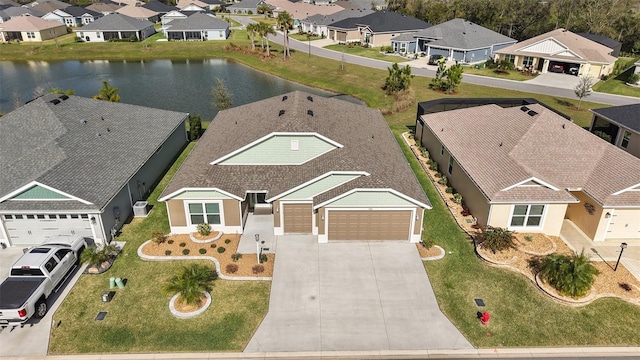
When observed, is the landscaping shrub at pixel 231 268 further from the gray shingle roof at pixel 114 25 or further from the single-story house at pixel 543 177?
the gray shingle roof at pixel 114 25

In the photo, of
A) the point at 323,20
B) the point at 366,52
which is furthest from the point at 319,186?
the point at 323,20

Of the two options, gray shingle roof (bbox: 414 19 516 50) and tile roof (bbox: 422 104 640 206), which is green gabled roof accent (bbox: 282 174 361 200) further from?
gray shingle roof (bbox: 414 19 516 50)

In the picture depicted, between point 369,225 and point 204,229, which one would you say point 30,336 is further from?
point 369,225

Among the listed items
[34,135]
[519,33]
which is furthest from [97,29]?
[519,33]

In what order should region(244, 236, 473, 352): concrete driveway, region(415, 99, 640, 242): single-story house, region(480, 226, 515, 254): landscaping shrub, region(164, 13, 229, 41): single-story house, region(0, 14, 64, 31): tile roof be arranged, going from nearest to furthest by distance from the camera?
region(244, 236, 473, 352): concrete driveway < region(480, 226, 515, 254): landscaping shrub < region(415, 99, 640, 242): single-story house < region(0, 14, 64, 31): tile roof < region(164, 13, 229, 41): single-story house

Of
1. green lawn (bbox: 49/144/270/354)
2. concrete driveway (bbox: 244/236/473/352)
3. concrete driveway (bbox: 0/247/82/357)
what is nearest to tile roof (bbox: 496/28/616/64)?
concrete driveway (bbox: 244/236/473/352)
